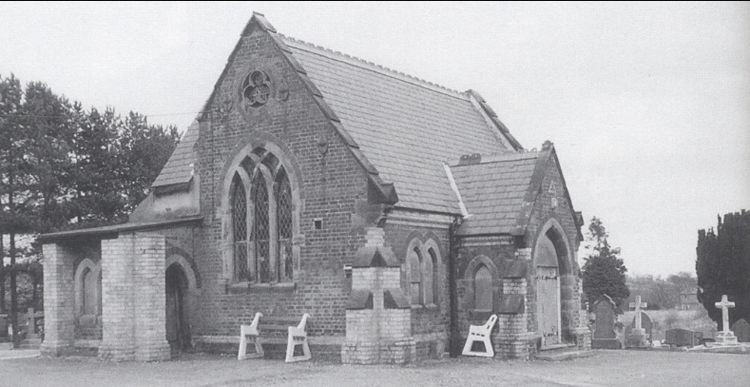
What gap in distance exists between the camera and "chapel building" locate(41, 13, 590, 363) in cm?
2402

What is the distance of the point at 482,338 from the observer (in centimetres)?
2548

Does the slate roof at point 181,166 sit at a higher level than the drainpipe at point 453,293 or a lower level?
higher

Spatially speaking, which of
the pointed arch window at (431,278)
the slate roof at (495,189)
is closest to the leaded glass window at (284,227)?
the pointed arch window at (431,278)

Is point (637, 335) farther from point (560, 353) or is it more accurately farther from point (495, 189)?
point (495, 189)

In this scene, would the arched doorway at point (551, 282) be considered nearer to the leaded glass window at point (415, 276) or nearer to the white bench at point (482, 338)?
the white bench at point (482, 338)

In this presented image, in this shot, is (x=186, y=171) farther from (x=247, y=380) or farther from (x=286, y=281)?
(x=247, y=380)

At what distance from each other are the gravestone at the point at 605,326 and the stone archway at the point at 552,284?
4446mm

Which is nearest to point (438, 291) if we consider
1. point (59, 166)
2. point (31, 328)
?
point (31, 328)

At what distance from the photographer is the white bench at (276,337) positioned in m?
23.9

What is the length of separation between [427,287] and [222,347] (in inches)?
232

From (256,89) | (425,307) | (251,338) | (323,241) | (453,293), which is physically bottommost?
(251,338)

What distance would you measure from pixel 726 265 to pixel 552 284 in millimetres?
20813

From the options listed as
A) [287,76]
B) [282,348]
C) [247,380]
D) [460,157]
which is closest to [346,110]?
[287,76]

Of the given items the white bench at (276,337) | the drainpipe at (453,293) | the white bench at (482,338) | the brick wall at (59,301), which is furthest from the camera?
the brick wall at (59,301)
